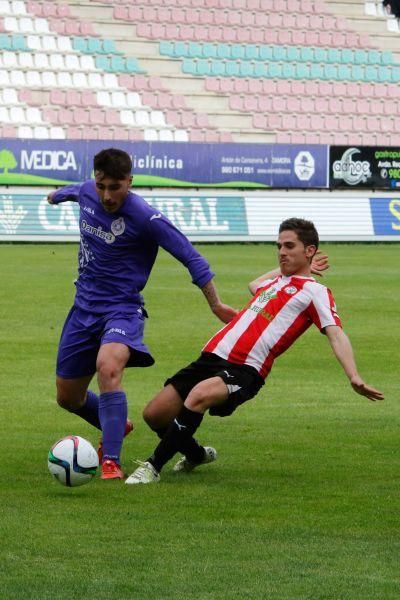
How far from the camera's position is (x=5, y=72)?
132ft

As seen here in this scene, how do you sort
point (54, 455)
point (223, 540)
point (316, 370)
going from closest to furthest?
point (223, 540) < point (54, 455) < point (316, 370)

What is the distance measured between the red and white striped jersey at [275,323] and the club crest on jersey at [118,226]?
2.91ft

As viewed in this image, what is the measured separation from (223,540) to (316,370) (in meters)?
7.34

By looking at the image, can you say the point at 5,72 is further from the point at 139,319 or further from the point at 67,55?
the point at 139,319

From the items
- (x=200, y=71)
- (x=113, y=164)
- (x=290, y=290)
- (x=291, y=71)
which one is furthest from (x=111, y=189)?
(x=291, y=71)

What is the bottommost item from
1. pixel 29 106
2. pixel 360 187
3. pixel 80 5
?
pixel 360 187

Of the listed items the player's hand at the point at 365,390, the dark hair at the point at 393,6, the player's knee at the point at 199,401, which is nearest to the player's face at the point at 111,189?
the player's knee at the point at 199,401

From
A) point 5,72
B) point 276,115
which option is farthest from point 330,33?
point 5,72

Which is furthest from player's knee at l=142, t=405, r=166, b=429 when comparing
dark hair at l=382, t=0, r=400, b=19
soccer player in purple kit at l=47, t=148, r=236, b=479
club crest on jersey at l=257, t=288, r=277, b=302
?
dark hair at l=382, t=0, r=400, b=19

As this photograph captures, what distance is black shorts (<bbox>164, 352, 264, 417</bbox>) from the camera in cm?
755

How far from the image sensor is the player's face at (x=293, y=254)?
7.61 m

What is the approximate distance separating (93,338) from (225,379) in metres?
0.93

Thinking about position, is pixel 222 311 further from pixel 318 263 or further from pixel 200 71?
pixel 200 71

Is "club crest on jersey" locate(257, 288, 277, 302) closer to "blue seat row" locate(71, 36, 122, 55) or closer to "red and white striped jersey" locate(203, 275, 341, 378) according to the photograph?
"red and white striped jersey" locate(203, 275, 341, 378)
